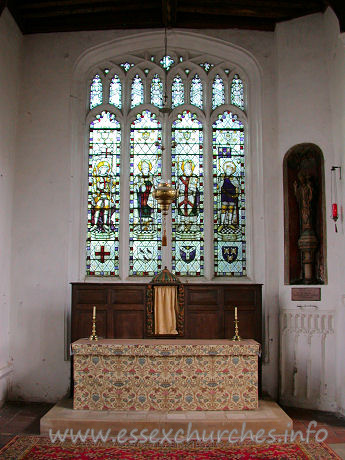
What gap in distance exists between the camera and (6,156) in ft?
22.3

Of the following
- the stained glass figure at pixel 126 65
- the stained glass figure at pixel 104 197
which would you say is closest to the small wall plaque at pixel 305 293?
the stained glass figure at pixel 104 197

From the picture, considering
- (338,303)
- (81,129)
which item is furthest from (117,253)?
(338,303)

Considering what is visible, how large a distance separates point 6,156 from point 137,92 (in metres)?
2.21

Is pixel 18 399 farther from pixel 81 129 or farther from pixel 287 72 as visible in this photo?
pixel 287 72

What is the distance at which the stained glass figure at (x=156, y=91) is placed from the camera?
24.8ft

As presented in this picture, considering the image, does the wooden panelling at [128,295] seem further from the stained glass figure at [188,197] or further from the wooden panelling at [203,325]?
the stained glass figure at [188,197]

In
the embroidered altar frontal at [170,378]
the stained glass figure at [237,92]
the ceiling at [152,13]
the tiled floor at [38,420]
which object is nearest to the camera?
the tiled floor at [38,420]

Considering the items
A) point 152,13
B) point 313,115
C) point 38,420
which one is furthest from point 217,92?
point 38,420

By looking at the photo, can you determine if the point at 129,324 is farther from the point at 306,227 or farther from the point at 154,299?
the point at 306,227

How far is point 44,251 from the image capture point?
22.8 feet

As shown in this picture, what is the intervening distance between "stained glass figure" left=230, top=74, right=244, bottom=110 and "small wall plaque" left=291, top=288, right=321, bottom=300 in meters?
2.92

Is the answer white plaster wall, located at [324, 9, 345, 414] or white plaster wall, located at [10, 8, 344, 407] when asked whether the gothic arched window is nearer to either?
white plaster wall, located at [10, 8, 344, 407]

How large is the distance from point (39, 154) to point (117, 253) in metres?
1.80

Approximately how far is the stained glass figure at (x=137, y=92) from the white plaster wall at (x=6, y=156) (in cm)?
171
